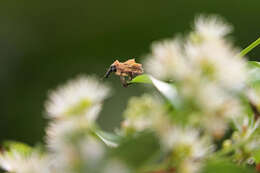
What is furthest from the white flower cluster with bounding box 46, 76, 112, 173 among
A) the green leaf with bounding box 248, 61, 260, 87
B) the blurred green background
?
the blurred green background

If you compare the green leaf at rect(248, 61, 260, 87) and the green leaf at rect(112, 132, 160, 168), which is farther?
the green leaf at rect(248, 61, 260, 87)

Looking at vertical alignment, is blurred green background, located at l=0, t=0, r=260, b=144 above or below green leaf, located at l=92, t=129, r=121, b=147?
above

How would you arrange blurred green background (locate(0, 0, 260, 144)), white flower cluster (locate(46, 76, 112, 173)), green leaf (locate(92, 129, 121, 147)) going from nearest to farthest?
1. white flower cluster (locate(46, 76, 112, 173))
2. green leaf (locate(92, 129, 121, 147))
3. blurred green background (locate(0, 0, 260, 144))

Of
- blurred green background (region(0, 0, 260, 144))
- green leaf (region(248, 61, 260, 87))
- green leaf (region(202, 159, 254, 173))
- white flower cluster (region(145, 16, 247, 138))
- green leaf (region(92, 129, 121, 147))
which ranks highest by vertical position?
blurred green background (region(0, 0, 260, 144))

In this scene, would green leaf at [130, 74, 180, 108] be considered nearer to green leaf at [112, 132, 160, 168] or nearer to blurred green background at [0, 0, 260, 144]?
green leaf at [112, 132, 160, 168]

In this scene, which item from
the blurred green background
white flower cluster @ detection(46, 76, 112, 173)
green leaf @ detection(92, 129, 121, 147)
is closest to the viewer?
white flower cluster @ detection(46, 76, 112, 173)

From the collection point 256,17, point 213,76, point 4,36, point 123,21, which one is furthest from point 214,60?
point 4,36

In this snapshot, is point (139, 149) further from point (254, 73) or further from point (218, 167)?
point (254, 73)

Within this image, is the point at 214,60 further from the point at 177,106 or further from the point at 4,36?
the point at 4,36
